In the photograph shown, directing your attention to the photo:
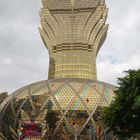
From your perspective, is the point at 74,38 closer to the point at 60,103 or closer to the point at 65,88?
the point at 65,88

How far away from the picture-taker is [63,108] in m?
62.1

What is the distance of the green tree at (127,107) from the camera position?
31.0 m

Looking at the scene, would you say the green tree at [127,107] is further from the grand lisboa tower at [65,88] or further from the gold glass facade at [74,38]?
the gold glass facade at [74,38]

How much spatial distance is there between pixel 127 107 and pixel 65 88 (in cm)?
3512

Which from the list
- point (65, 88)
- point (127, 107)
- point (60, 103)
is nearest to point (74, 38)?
point (65, 88)

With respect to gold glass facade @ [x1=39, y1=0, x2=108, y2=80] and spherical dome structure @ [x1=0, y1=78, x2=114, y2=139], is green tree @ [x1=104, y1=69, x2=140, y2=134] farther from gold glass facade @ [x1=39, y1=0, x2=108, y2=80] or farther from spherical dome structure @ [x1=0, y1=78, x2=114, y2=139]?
gold glass facade @ [x1=39, y1=0, x2=108, y2=80]

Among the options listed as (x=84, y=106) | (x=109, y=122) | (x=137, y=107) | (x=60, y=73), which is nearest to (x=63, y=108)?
(x=84, y=106)

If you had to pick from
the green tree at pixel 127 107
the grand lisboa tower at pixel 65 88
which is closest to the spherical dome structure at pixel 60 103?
the grand lisboa tower at pixel 65 88

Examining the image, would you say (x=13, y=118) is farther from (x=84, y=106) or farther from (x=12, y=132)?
(x=84, y=106)

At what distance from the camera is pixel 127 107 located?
104 ft

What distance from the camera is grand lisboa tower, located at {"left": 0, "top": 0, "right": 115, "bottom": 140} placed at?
6000 centimetres

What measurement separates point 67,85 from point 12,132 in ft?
44.8

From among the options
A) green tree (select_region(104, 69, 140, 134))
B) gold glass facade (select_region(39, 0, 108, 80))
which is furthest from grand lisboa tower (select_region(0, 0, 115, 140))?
green tree (select_region(104, 69, 140, 134))

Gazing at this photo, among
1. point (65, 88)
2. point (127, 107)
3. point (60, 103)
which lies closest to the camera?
point (127, 107)
